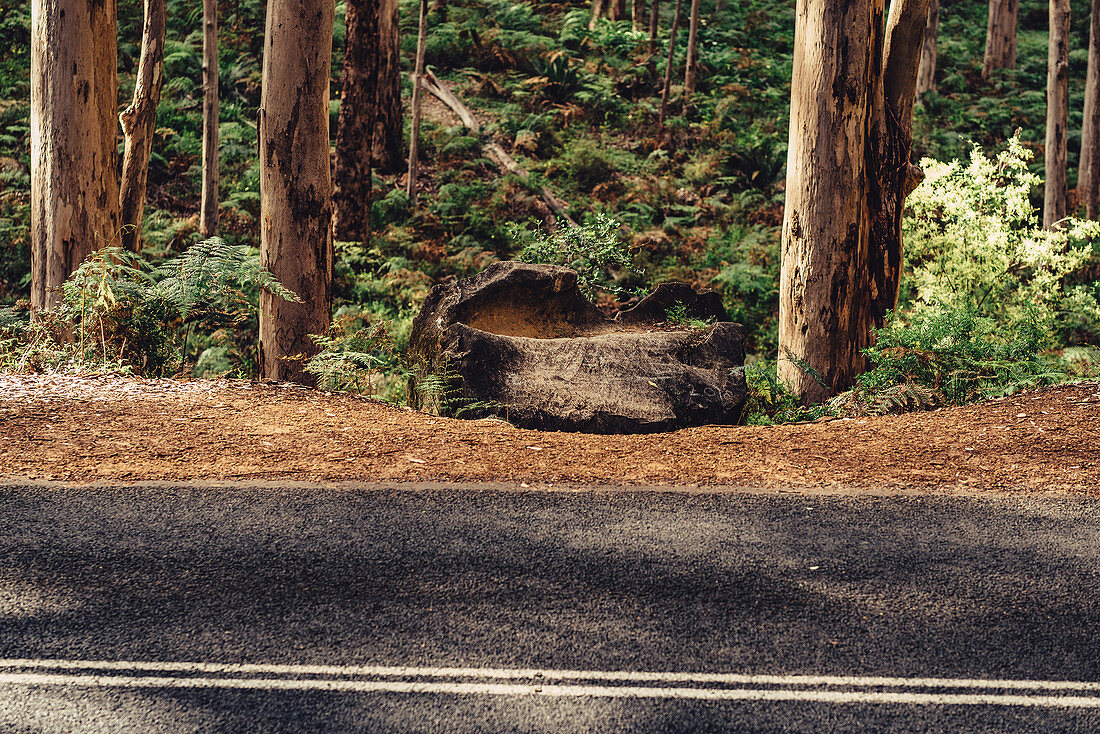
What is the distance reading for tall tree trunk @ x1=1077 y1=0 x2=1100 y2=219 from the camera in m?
18.0

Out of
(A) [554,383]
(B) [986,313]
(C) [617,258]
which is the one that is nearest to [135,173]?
(C) [617,258]

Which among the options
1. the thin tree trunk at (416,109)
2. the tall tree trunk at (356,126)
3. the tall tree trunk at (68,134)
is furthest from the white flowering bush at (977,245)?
the tall tree trunk at (68,134)

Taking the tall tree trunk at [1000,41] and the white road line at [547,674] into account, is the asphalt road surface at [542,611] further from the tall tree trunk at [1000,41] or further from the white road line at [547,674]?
the tall tree trunk at [1000,41]

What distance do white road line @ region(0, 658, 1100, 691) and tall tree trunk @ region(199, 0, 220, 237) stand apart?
1301 centimetres

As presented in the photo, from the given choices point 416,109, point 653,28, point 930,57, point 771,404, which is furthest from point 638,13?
point 771,404

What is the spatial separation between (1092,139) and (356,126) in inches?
617

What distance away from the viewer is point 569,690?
10.1 ft

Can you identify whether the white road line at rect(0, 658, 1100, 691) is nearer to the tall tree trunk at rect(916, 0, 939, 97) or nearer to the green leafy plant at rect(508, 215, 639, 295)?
the green leafy plant at rect(508, 215, 639, 295)

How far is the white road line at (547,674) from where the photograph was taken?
313 cm

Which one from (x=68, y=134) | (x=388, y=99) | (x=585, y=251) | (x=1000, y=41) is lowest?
(x=585, y=251)

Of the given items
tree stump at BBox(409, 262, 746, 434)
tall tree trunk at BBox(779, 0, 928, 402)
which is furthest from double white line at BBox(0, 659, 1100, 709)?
tall tree trunk at BBox(779, 0, 928, 402)

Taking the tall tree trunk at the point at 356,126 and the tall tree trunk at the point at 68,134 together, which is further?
the tall tree trunk at the point at 356,126

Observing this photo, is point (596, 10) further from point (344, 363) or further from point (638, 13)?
point (344, 363)

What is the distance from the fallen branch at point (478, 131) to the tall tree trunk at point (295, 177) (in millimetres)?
8828
